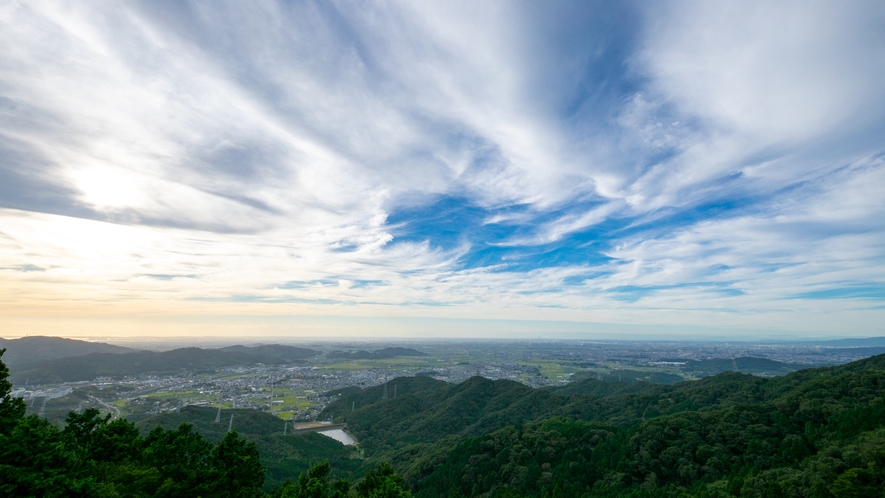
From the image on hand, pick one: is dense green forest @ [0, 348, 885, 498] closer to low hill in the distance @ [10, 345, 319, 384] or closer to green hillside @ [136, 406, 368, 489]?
green hillside @ [136, 406, 368, 489]

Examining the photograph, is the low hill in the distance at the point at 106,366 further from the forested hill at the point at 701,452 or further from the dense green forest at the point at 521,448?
the forested hill at the point at 701,452

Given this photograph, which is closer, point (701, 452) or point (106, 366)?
point (701, 452)

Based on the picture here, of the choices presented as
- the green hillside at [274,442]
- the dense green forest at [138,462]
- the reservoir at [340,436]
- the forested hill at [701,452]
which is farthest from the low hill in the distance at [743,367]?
the dense green forest at [138,462]

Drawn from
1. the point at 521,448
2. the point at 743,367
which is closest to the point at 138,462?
the point at 521,448

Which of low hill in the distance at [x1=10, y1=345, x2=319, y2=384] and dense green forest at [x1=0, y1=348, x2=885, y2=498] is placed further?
low hill in the distance at [x1=10, y1=345, x2=319, y2=384]

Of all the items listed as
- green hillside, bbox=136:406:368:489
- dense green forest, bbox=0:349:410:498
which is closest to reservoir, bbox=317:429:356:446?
green hillside, bbox=136:406:368:489

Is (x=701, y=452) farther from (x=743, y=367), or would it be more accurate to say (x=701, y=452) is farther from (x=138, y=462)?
(x=743, y=367)
